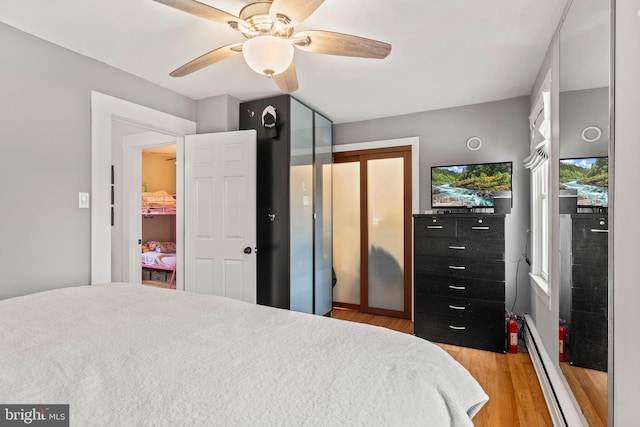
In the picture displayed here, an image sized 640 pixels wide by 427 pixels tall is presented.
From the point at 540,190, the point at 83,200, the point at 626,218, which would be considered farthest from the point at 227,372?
the point at 540,190

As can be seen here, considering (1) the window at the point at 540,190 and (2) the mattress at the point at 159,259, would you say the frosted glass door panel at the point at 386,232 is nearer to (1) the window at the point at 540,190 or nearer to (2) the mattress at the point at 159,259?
(1) the window at the point at 540,190

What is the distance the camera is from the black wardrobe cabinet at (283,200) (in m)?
3.22

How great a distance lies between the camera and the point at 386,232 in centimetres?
402

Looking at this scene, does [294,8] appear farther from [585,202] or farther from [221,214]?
[221,214]

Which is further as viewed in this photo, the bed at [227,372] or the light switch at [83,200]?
the light switch at [83,200]

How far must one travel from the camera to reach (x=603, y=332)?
3.99 ft

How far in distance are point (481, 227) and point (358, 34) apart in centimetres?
195

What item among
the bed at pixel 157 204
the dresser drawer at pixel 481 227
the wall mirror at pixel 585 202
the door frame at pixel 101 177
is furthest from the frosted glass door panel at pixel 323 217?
the bed at pixel 157 204

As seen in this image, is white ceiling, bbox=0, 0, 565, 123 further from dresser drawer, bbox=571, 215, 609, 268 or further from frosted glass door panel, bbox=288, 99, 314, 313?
dresser drawer, bbox=571, 215, 609, 268

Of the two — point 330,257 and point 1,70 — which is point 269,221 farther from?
point 1,70

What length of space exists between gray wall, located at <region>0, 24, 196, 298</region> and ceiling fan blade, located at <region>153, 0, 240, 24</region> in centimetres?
137

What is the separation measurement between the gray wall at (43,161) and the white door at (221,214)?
3.04ft

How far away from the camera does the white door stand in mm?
3027

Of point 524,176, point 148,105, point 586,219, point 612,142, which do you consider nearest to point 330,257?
point 524,176
